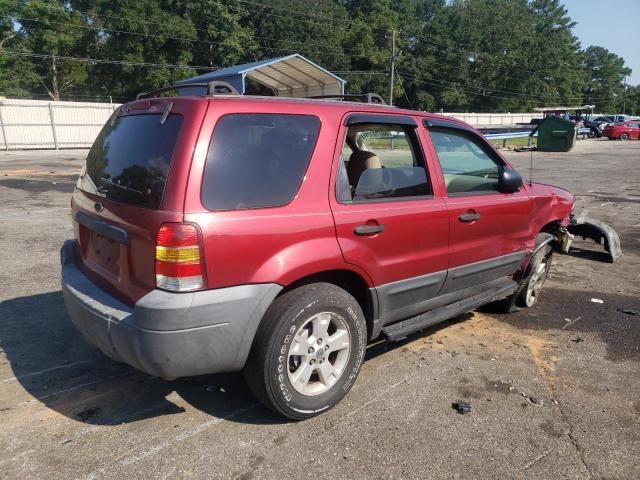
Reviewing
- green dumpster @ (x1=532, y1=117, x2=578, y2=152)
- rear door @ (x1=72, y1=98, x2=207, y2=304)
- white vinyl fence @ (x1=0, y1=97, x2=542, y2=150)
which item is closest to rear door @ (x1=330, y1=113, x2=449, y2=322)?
rear door @ (x1=72, y1=98, x2=207, y2=304)

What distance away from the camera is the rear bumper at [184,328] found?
2.50 meters

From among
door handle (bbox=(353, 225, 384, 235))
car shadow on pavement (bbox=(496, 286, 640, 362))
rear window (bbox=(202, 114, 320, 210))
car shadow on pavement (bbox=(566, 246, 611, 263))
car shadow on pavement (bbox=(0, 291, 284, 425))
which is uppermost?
rear window (bbox=(202, 114, 320, 210))

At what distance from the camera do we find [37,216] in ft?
28.9

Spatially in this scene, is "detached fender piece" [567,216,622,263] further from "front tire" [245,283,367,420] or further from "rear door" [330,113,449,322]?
"front tire" [245,283,367,420]

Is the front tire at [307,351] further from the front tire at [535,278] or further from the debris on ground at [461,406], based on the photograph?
the front tire at [535,278]

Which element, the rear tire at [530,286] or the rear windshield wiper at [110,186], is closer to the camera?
the rear windshield wiper at [110,186]

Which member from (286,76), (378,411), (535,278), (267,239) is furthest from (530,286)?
(286,76)

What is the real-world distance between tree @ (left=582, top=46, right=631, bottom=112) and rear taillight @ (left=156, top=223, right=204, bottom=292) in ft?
401

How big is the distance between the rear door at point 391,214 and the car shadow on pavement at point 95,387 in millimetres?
1120

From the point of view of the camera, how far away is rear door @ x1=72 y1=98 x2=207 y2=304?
8.43 feet

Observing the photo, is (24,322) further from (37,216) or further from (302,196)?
(37,216)

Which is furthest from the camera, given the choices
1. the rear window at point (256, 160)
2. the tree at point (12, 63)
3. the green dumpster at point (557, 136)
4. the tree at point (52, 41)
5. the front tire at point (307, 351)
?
the tree at point (52, 41)

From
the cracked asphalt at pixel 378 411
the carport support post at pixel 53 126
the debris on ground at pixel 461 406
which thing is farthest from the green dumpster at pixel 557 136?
the debris on ground at pixel 461 406

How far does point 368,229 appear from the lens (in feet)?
10.2
